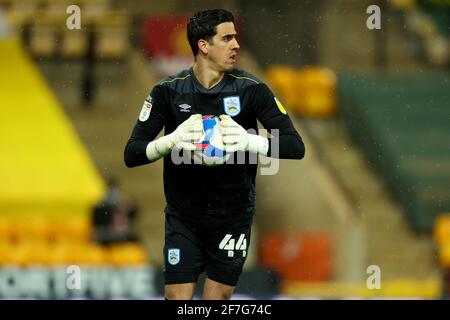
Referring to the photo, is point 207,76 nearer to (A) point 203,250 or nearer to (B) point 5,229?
(A) point 203,250

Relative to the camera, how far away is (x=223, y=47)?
6.89 meters

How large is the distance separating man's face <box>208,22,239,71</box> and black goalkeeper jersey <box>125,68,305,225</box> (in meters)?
0.10

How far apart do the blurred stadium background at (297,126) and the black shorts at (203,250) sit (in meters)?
6.17

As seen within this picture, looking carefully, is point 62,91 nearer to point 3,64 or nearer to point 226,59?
point 3,64

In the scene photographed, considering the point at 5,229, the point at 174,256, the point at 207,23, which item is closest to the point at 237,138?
the point at 207,23

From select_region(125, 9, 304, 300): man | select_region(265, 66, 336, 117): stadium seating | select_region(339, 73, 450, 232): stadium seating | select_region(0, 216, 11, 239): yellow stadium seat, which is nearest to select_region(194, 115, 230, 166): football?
select_region(125, 9, 304, 300): man

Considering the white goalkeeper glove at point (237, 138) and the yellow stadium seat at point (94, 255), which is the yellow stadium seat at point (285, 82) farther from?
the white goalkeeper glove at point (237, 138)

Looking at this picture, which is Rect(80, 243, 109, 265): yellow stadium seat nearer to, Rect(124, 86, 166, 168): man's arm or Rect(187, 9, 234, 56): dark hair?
Rect(124, 86, 166, 168): man's arm

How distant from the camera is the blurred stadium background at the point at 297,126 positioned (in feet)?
46.3

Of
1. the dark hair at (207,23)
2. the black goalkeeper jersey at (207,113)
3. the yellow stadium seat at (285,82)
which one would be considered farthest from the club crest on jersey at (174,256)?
the yellow stadium seat at (285,82)

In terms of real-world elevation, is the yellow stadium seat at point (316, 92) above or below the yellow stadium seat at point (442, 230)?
above

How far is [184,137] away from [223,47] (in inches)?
23.0

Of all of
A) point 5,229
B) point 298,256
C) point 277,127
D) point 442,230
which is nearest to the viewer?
point 277,127

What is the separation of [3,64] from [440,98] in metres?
5.38
